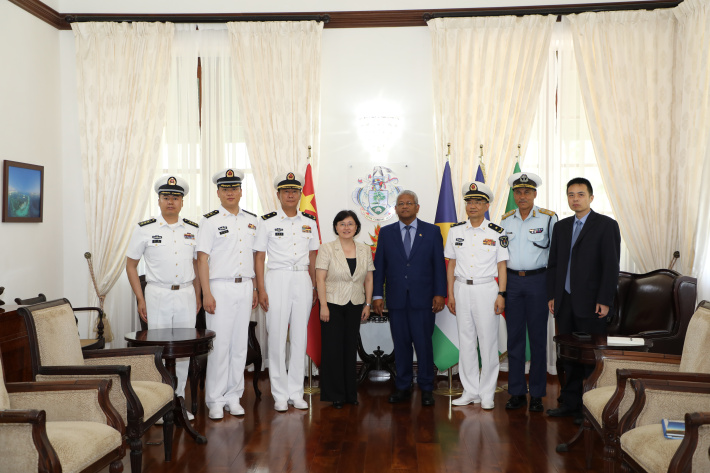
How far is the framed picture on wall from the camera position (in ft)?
17.2

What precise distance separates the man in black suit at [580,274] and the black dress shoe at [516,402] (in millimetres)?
274

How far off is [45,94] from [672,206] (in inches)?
247

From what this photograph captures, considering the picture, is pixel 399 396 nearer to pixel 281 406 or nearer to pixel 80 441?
pixel 281 406

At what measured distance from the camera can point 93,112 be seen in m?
6.10

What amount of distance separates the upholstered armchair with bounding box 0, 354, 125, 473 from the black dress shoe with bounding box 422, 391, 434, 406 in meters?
2.50

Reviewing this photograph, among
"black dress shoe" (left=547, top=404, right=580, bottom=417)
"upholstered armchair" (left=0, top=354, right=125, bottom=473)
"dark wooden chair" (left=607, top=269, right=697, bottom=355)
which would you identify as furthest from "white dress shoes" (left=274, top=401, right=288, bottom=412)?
"dark wooden chair" (left=607, top=269, right=697, bottom=355)

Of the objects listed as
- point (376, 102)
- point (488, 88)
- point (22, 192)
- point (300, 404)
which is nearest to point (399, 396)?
point (300, 404)

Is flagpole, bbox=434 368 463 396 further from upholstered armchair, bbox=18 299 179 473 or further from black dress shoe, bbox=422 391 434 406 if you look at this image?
upholstered armchair, bbox=18 299 179 473

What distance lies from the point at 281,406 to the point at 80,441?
2.19m

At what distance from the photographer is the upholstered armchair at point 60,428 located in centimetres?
228

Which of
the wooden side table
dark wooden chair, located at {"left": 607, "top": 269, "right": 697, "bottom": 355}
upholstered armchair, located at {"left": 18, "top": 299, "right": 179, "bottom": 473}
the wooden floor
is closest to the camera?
upholstered armchair, located at {"left": 18, "top": 299, "right": 179, "bottom": 473}

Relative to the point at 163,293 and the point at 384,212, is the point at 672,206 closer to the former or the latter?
the point at 384,212

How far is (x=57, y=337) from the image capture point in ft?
10.4

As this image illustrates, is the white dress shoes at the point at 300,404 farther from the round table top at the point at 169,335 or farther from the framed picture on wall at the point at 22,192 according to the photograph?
the framed picture on wall at the point at 22,192
